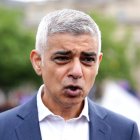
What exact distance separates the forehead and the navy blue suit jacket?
386 millimetres

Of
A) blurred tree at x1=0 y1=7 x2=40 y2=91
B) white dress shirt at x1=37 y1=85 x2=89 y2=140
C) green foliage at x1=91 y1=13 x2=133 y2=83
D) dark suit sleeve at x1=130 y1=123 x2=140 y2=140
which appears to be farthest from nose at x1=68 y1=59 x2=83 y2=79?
green foliage at x1=91 y1=13 x2=133 y2=83

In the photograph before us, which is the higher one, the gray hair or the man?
the gray hair

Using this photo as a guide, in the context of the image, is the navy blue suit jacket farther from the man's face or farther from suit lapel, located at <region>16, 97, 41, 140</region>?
the man's face

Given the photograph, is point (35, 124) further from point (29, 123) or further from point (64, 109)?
point (64, 109)

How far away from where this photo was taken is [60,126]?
3932 millimetres

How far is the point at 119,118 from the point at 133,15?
8517 centimetres

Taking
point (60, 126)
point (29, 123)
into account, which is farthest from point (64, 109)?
point (29, 123)

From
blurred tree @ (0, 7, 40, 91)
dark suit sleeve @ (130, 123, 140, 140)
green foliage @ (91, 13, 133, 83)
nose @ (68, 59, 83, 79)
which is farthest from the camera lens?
green foliage @ (91, 13, 133, 83)

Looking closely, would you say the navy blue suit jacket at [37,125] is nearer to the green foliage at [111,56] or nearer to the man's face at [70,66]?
the man's face at [70,66]

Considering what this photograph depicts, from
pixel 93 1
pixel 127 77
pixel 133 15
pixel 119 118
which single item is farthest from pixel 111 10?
pixel 119 118

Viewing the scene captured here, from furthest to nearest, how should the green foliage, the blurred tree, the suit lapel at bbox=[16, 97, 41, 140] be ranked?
the green foliage
the blurred tree
the suit lapel at bbox=[16, 97, 41, 140]

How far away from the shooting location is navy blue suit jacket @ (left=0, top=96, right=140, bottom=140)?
3897mm

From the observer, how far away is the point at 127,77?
5372cm

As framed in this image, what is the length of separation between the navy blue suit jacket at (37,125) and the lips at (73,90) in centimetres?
27
